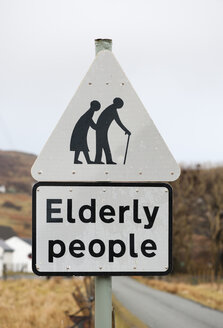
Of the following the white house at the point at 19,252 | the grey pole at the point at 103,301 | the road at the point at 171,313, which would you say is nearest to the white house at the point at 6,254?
the white house at the point at 19,252

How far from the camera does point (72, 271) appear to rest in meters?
2.58

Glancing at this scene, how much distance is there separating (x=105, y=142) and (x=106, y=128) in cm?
6

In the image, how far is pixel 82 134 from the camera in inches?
103

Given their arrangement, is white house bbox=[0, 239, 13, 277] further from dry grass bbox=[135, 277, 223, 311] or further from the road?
the road

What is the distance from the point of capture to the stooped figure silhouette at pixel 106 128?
2.61 meters

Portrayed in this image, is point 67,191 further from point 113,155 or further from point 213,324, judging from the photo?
point 213,324

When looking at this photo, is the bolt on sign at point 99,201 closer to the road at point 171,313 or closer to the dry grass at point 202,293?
the road at point 171,313

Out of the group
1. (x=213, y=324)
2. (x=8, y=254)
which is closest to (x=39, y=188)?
(x=213, y=324)

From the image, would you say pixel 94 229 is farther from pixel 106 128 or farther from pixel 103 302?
pixel 106 128

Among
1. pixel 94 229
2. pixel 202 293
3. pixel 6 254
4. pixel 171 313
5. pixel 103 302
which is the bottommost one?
pixel 202 293


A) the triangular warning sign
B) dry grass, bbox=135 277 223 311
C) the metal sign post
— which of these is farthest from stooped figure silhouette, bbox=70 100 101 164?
dry grass, bbox=135 277 223 311

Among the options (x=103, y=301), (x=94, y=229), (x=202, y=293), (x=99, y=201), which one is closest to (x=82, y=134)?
(x=99, y=201)

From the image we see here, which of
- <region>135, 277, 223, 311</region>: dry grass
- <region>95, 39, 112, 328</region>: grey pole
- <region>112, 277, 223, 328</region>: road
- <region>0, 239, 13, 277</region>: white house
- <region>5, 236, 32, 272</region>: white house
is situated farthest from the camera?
<region>0, 239, 13, 277</region>: white house

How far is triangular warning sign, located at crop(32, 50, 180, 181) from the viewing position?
261 centimetres
